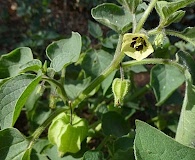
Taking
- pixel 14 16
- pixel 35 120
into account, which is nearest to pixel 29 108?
pixel 35 120

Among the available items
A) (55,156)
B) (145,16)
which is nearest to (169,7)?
(145,16)

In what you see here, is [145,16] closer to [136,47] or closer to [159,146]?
[136,47]

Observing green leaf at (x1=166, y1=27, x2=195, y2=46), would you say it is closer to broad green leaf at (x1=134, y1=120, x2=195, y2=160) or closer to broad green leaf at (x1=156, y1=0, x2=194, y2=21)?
broad green leaf at (x1=156, y1=0, x2=194, y2=21)

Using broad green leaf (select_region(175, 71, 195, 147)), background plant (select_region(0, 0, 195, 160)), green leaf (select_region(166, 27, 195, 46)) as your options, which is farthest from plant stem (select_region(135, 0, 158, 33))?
broad green leaf (select_region(175, 71, 195, 147))

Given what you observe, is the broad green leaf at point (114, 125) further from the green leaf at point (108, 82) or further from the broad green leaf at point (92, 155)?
the broad green leaf at point (92, 155)

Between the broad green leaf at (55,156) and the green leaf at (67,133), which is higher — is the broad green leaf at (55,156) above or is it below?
below

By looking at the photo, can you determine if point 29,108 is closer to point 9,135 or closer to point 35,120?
point 35,120

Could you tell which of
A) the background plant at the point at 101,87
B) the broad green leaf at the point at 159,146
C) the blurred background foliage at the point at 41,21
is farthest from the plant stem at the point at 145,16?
the blurred background foliage at the point at 41,21
